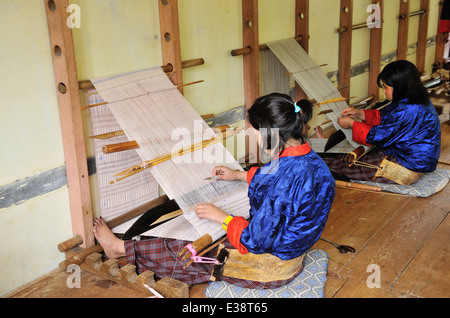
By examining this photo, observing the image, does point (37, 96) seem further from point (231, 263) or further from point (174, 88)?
point (231, 263)

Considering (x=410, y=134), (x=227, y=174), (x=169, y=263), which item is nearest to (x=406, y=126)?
(x=410, y=134)

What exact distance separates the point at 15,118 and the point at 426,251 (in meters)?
2.35

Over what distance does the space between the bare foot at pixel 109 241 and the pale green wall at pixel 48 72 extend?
184mm

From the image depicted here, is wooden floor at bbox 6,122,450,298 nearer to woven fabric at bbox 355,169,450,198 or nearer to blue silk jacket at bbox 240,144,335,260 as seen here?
woven fabric at bbox 355,169,450,198

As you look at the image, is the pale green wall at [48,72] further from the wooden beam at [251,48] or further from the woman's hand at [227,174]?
the woman's hand at [227,174]

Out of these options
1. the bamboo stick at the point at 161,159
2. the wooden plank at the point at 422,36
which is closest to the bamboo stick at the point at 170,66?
the bamboo stick at the point at 161,159

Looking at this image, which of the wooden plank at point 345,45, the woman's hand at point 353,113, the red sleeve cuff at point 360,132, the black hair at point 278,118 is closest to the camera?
the black hair at point 278,118

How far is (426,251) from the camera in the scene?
9.36ft

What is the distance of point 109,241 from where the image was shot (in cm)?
275

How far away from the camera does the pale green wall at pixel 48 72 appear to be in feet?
7.93

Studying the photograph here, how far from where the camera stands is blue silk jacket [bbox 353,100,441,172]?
3.63 metres

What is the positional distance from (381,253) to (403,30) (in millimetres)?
4311

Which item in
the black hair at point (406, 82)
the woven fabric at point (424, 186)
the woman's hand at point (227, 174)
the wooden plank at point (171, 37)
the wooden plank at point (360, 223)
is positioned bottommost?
the wooden plank at point (360, 223)

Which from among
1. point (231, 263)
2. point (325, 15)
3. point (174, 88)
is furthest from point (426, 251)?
point (325, 15)
